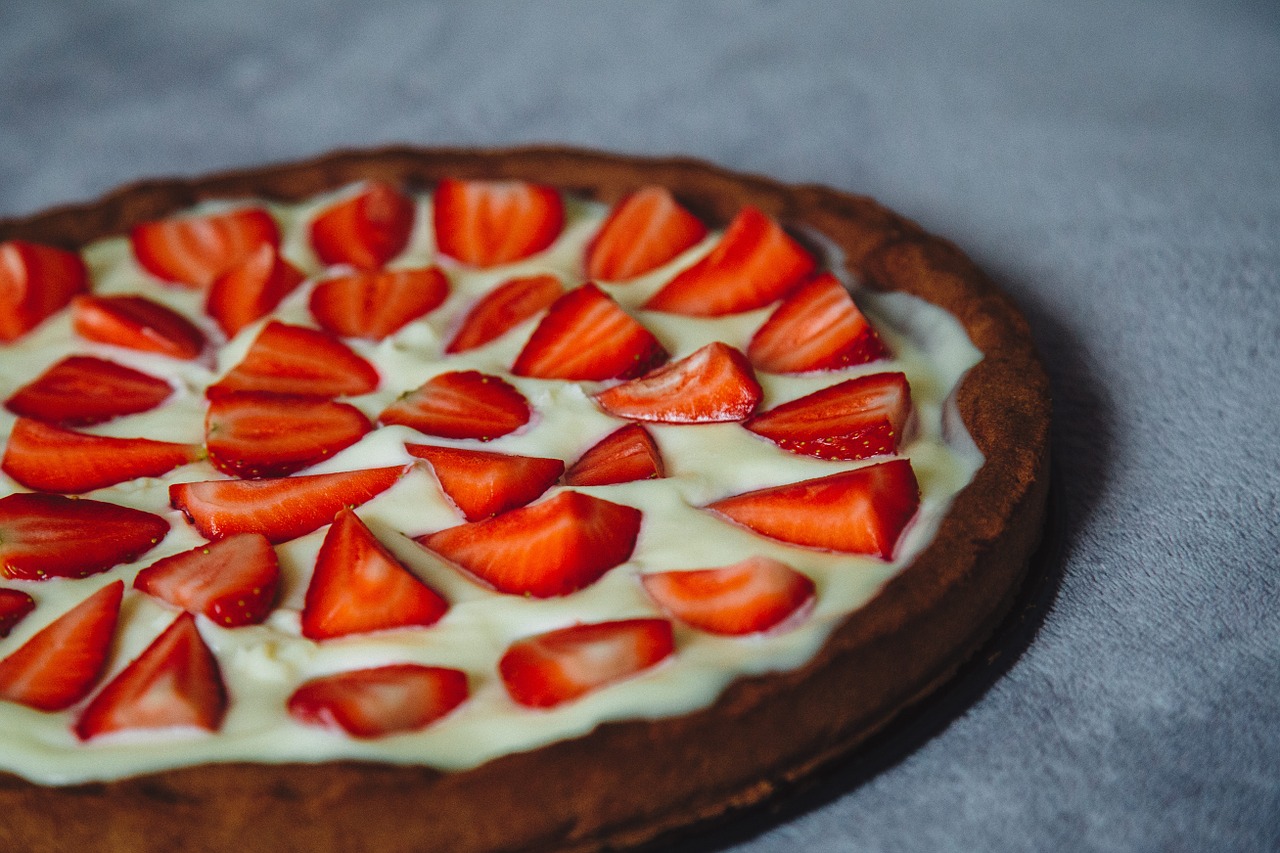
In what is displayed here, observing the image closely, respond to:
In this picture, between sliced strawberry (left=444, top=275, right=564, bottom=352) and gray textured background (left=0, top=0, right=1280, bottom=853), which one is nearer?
gray textured background (left=0, top=0, right=1280, bottom=853)

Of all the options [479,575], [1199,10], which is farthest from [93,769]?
[1199,10]

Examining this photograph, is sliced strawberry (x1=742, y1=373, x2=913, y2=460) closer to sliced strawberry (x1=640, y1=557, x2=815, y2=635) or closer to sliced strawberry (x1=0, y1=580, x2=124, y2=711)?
sliced strawberry (x1=640, y1=557, x2=815, y2=635)

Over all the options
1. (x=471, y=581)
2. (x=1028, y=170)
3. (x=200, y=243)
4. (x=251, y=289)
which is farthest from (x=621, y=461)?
(x=1028, y=170)

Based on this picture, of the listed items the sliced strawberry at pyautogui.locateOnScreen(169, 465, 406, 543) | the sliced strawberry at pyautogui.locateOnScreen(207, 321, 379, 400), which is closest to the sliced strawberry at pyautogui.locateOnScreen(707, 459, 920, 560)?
the sliced strawberry at pyautogui.locateOnScreen(169, 465, 406, 543)

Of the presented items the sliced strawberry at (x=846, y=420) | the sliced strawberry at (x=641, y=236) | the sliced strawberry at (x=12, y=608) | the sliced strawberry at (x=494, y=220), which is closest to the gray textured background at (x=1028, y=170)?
the sliced strawberry at (x=846, y=420)

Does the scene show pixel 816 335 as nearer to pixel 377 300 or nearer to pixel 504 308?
pixel 504 308

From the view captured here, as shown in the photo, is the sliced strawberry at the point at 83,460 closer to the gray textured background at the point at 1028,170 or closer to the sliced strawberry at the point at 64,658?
the sliced strawberry at the point at 64,658
